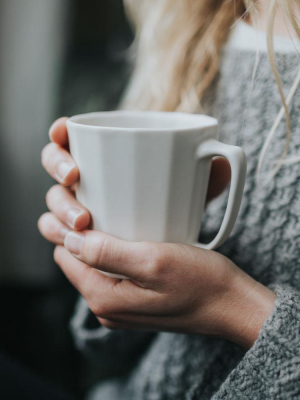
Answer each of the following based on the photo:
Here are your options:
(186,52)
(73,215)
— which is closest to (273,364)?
(73,215)

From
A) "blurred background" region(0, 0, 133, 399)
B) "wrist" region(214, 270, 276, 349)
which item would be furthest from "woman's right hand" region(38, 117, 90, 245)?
"blurred background" region(0, 0, 133, 399)

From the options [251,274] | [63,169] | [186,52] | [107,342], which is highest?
[186,52]

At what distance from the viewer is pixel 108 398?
2.62 feet

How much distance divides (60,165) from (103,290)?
17 centimetres

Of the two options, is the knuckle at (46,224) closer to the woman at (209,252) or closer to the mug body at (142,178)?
the woman at (209,252)

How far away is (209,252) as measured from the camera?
47cm

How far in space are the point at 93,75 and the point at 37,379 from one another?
93 cm

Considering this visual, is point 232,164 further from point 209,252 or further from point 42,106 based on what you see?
point 42,106

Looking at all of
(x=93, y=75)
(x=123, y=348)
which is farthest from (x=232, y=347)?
(x=93, y=75)

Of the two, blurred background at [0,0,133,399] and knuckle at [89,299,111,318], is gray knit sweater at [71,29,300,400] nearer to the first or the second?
knuckle at [89,299,111,318]

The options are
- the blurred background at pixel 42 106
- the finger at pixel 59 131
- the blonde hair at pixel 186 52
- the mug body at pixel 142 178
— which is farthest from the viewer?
the blurred background at pixel 42 106

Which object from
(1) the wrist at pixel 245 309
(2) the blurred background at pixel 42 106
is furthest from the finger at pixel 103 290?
(2) the blurred background at pixel 42 106

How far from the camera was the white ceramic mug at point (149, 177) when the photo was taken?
39cm

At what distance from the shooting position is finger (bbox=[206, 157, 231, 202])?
54 cm
